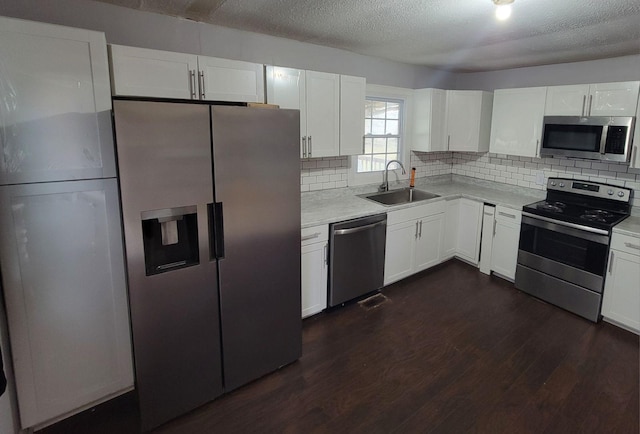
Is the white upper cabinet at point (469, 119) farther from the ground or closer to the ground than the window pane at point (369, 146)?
farther from the ground

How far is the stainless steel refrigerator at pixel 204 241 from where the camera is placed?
1730mm

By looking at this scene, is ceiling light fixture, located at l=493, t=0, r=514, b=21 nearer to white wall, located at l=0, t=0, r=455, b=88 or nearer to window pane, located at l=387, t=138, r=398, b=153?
white wall, located at l=0, t=0, r=455, b=88

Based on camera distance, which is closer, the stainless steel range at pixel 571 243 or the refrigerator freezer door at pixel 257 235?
the refrigerator freezer door at pixel 257 235

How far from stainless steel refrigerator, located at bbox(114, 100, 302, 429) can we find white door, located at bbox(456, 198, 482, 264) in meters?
2.61

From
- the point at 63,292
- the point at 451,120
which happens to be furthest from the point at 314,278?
the point at 451,120

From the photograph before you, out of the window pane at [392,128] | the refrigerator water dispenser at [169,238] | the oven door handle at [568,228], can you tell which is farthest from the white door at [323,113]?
the oven door handle at [568,228]

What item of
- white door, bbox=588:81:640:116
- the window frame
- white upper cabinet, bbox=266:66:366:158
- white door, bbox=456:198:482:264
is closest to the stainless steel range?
white door, bbox=456:198:482:264

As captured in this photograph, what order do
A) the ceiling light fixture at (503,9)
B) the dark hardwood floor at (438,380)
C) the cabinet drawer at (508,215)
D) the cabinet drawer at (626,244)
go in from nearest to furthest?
the ceiling light fixture at (503,9) → the dark hardwood floor at (438,380) → the cabinet drawer at (626,244) → the cabinet drawer at (508,215)

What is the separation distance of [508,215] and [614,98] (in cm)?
135

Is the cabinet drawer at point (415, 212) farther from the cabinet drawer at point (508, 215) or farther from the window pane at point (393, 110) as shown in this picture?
the window pane at point (393, 110)

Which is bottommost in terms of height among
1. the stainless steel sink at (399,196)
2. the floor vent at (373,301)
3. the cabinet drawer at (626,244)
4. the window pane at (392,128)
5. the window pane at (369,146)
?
the floor vent at (373,301)

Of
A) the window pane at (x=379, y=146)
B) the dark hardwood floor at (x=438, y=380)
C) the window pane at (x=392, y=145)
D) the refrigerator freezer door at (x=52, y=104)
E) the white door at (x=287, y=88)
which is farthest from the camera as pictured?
the window pane at (x=392, y=145)

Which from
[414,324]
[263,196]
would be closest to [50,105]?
[263,196]

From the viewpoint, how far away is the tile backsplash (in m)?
3.46
